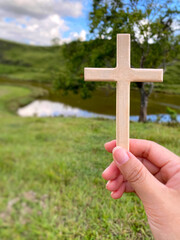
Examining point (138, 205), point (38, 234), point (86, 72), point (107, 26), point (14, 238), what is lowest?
point (14, 238)

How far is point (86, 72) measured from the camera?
101cm

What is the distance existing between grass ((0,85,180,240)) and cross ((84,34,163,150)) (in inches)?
21.7

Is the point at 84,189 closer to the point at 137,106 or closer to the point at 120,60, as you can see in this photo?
the point at 137,106

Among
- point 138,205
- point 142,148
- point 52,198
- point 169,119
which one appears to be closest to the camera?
point 142,148

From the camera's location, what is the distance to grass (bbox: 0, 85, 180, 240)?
171cm

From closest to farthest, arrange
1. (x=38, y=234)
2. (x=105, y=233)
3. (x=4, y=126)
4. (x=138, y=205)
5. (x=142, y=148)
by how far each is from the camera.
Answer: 1. (x=142, y=148)
2. (x=105, y=233)
3. (x=138, y=205)
4. (x=38, y=234)
5. (x=4, y=126)

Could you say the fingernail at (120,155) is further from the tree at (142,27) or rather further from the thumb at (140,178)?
the tree at (142,27)

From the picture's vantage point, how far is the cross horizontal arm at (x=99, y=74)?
101 centimetres

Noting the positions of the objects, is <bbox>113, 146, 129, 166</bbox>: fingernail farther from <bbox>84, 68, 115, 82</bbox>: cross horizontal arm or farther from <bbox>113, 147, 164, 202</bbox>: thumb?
<bbox>84, 68, 115, 82</bbox>: cross horizontal arm

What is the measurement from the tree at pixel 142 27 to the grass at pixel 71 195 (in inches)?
22.3

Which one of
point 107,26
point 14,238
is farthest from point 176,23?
point 14,238

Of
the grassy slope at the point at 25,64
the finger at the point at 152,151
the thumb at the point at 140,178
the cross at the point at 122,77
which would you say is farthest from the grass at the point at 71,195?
the grassy slope at the point at 25,64

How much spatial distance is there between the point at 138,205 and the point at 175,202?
2.96 feet

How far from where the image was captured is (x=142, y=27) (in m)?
1.25
